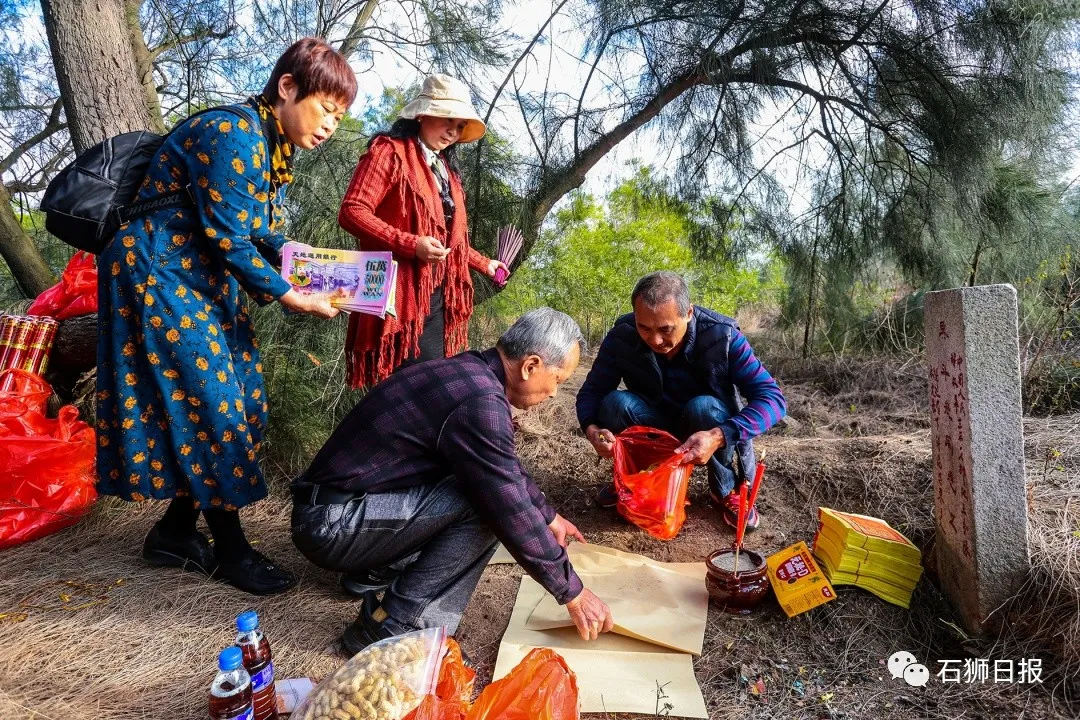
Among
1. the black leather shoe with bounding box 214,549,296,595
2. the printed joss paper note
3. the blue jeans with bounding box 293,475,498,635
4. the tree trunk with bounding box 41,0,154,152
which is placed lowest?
the black leather shoe with bounding box 214,549,296,595

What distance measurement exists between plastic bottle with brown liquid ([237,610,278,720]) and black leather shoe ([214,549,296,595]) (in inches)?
24.6

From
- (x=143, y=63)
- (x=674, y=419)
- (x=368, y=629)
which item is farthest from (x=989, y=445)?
(x=143, y=63)

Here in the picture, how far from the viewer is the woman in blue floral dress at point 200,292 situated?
5.31 feet

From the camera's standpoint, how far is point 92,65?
2.69 meters

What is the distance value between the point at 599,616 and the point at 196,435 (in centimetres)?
118

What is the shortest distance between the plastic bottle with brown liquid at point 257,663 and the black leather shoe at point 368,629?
30cm

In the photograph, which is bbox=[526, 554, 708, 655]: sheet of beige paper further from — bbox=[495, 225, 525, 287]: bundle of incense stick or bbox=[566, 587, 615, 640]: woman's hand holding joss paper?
bbox=[495, 225, 525, 287]: bundle of incense stick

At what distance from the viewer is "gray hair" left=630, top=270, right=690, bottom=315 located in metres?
2.10

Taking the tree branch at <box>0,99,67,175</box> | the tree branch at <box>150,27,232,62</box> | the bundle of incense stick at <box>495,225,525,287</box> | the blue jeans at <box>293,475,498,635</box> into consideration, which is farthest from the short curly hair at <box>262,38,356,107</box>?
the tree branch at <box>0,99,67,175</box>

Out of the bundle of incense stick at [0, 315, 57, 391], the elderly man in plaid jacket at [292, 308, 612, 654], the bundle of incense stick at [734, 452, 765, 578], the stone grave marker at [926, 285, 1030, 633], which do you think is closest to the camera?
the elderly man in plaid jacket at [292, 308, 612, 654]

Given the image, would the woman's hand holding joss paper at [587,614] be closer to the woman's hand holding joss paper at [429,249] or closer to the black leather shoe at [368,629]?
the black leather shoe at [368,629]

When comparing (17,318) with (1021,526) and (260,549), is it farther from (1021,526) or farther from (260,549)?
(1021,526)

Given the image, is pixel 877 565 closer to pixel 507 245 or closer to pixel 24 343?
pixel 507 245

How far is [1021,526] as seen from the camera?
1.60m
